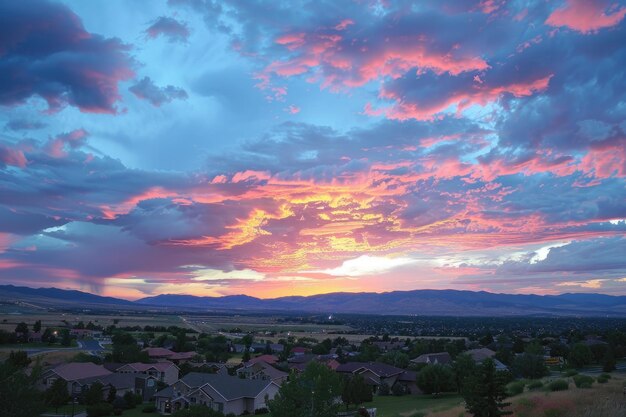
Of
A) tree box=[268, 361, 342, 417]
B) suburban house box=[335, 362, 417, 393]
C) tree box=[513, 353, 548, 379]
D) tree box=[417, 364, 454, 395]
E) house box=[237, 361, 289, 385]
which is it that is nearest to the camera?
tree box=[268, 361, 342, 417]

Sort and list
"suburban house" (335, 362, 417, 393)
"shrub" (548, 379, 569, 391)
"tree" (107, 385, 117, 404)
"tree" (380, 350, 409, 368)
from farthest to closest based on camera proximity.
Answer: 1. "tree" (380, 350, 409, 368)
2. "suburban house" (335, 362, 417, 393)
3. "tree" (107, 385, 117, 404)
4. "shrub" (548, 379, 569, 391)

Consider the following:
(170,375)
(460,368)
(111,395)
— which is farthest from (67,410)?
(460,368)

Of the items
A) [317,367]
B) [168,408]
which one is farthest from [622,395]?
[168,408]

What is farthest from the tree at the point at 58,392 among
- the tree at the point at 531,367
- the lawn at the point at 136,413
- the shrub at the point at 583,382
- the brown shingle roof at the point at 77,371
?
the tree at the point at 531,367

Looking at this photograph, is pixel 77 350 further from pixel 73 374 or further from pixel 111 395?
pixel 111 395

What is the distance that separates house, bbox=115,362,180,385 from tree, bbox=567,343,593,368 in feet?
182

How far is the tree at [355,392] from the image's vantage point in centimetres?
4956

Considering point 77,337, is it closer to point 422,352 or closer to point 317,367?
point 422,352

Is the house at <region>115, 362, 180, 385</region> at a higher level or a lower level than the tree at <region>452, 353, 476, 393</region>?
lower

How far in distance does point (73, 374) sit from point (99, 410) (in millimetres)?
12074

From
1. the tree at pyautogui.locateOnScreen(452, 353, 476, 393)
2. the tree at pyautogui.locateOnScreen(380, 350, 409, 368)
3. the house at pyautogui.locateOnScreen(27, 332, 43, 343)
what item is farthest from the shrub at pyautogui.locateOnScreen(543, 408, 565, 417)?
the house at pyautogui.locateOnScreen(27, 332, 43, 343)

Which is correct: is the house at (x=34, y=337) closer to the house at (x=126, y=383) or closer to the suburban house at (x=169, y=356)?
the suburban house at (x=169, y=356)

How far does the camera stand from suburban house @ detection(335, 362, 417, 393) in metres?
63.2

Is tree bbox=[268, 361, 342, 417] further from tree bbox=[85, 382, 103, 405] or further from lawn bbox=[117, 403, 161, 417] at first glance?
tree bbox=[85, 382, 103, 405]
